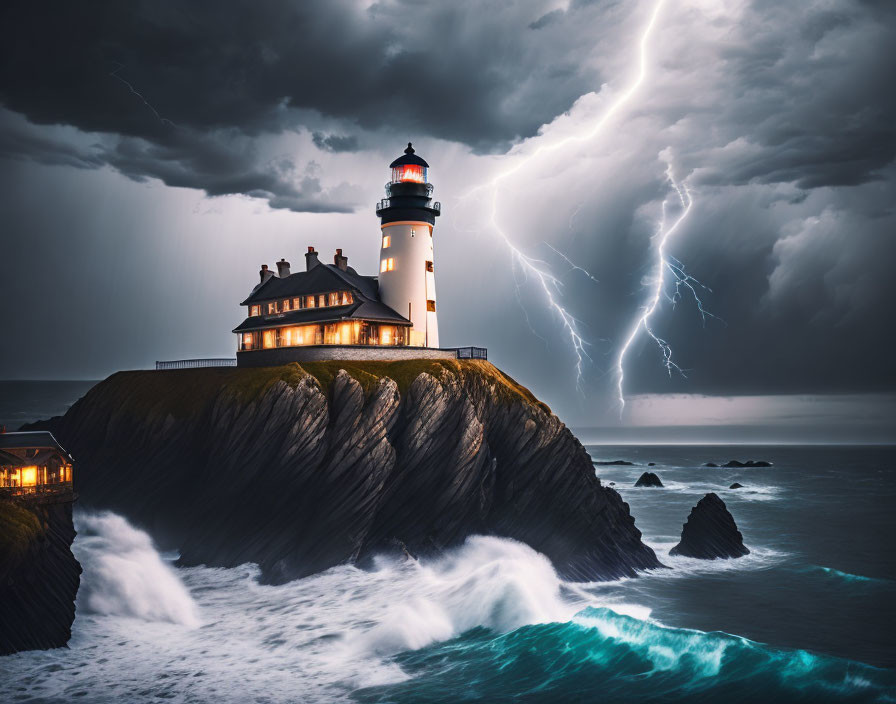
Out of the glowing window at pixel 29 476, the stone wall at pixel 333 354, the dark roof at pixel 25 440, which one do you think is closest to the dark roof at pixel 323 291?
the stone wall at pixel 333 354

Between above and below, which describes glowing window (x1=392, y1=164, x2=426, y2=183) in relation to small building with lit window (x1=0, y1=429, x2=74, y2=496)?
above

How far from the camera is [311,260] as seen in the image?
63219 millimetres

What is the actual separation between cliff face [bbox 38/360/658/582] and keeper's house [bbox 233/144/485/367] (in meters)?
8.37

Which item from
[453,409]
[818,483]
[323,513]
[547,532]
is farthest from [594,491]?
[818,483]

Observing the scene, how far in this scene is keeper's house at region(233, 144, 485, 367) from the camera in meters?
55.4

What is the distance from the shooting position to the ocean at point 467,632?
23.3 metres

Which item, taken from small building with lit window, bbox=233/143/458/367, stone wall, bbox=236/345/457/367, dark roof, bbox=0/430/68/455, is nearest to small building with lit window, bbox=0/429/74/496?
dark roof, bbox=0/430/68/455

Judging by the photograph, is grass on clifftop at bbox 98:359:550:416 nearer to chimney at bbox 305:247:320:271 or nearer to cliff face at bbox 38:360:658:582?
cliff face at bbox 38:360:658:582

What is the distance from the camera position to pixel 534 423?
148ft

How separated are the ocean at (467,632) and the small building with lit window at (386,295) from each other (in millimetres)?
21628

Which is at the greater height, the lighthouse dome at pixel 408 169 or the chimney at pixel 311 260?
the lighthouse dome at pixel 408 169

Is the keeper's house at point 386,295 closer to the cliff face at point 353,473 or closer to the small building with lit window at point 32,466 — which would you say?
the cliff face at point 353,473

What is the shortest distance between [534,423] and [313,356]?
1701 cm

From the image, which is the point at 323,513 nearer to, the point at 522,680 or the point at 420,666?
the point at 420,666
